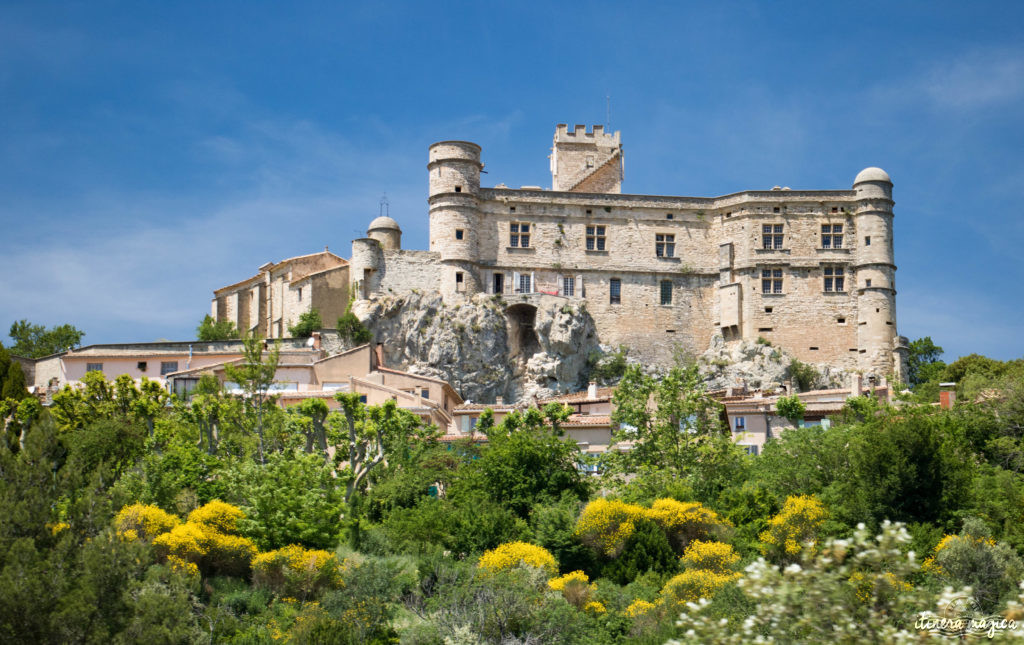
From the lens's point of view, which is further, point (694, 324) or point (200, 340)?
point (694, 324)

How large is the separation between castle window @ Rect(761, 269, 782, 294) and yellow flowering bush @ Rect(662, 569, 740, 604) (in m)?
41.0

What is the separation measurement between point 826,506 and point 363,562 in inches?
505

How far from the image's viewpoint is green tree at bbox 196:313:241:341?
63375 mm

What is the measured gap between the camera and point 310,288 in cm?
6412

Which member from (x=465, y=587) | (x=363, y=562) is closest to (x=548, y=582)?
(x=465, y=587)

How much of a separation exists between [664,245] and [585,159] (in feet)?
35.6

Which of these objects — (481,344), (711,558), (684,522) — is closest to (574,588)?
(711,558)

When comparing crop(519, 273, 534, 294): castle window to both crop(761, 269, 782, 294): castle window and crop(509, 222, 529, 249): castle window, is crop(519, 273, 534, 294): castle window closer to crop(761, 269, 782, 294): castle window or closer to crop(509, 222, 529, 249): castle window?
crop(509, 222, 529, 249): castle window

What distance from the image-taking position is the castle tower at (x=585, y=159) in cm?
7612

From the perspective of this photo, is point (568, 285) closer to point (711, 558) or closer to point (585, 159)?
point (585, 159)

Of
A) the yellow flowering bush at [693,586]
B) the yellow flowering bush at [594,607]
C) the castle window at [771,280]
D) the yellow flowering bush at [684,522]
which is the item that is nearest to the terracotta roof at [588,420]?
the yellow flowering bush at [684,522]

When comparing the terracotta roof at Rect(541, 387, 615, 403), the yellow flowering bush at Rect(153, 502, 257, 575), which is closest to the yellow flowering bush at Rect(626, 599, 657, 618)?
the yellow flowering bush at Rect(153, 502, 257, 575)

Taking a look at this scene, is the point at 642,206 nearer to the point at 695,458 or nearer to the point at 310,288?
the point at 310,288

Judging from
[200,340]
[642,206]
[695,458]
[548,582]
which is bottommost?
[548,582]
